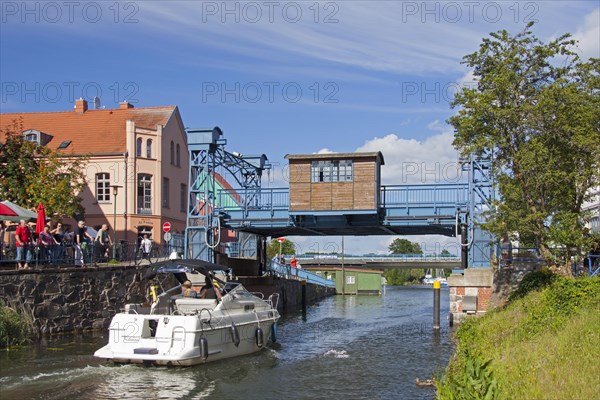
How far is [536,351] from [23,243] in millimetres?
16960

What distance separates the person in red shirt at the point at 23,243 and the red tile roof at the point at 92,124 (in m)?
22.6

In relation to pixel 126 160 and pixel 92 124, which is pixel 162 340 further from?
pixel 92 124

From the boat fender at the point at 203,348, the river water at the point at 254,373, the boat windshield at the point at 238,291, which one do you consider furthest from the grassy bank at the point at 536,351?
the boat windshield at the point at 238,291

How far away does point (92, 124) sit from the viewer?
5019 cm

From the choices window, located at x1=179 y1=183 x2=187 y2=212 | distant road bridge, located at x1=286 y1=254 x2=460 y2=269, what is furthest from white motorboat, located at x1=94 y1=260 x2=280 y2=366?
distant road bridge, located at x1=286 y1=254 x2=460 y2=269

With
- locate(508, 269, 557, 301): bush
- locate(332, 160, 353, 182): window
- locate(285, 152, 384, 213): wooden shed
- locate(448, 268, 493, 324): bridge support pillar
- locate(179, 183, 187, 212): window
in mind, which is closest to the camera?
locate(508, 269, 557, 301): bush

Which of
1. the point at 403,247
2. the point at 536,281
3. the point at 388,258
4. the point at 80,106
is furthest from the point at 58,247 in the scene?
the point at 403,247

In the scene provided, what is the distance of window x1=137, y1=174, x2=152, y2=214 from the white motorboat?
23.5 m

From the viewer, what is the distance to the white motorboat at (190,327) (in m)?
18.8

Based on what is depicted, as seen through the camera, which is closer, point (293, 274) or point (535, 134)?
point (535, 134)

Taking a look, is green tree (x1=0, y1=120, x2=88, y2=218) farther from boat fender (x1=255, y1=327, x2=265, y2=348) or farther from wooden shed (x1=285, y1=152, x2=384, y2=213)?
boat fender (x1=255, y1=327, x2=265, y2=348)

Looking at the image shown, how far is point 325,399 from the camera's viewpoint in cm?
1594

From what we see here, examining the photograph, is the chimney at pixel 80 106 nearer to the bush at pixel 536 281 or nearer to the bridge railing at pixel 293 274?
the bridge railing at pixel 293 274

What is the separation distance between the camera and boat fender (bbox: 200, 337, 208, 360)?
757 inches
